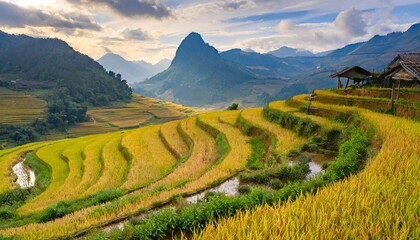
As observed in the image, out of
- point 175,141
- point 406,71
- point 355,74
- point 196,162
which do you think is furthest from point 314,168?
point 355,74

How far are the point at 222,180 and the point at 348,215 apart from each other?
8409mm

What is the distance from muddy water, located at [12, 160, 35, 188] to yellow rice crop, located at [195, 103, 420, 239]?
83.5 ft

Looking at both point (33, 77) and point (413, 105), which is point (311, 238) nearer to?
point (413, 105)

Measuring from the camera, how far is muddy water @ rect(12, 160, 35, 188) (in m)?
27.2

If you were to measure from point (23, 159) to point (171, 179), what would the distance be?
1067 inches

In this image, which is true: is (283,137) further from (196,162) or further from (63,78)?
(63,78)

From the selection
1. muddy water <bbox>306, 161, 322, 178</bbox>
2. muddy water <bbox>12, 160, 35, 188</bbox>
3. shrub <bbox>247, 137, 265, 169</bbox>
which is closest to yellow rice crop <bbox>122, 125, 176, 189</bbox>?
shrub <bbox>247, 137, 265, 169</bbox>

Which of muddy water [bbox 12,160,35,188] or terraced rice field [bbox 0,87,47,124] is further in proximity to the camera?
terraced rice field [bbox 0,87,47,124]

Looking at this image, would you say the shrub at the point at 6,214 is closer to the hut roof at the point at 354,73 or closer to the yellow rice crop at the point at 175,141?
the yellow rice crop at the point at 175,141

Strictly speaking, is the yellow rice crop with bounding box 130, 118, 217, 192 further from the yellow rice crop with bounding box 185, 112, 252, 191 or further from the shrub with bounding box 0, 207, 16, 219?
the shrub with bounding box 0, 207, 16, 219

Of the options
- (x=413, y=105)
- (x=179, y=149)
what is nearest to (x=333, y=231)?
(x=413, y=105)

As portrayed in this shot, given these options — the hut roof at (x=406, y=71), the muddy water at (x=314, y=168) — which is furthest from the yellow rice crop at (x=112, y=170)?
the hut roof at (x=406, y=71)

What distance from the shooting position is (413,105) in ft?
66.4

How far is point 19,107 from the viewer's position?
120375 millimetres
